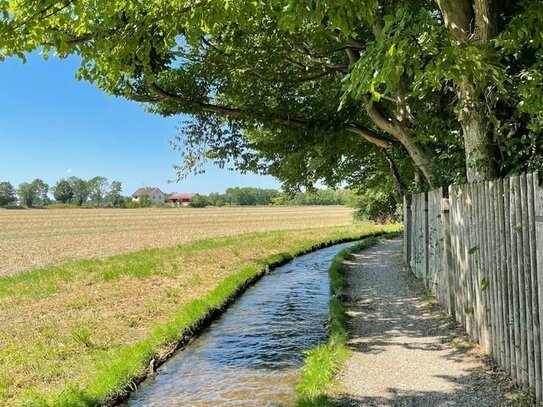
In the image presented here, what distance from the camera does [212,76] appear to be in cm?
1333

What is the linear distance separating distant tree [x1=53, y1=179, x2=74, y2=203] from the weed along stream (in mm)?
174005

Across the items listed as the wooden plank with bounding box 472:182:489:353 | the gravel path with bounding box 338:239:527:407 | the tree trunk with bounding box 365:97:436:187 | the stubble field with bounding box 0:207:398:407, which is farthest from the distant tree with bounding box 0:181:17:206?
the wooden plank with bounding box 472:182:489:353

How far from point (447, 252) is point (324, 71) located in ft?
23.6

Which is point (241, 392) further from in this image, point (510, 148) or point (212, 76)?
point (212, 76)

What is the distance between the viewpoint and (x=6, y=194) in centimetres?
14138

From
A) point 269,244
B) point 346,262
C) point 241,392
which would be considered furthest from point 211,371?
point 269,244

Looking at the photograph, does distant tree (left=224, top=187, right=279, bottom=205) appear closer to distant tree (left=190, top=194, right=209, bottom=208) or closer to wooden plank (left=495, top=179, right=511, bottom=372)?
distant tree (left=190, top=194, right=209, bottom=208)

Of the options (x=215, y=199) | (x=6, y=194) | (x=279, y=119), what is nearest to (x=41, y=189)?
(x=6, y=194)

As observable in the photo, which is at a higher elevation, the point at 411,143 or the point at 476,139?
the point at 411,143

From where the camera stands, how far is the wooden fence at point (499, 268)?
4.54 meters

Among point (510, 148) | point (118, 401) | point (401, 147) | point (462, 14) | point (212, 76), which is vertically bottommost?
point (118, 401)

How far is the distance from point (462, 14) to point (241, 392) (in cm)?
637

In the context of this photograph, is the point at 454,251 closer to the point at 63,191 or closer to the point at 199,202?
the point at 199,202

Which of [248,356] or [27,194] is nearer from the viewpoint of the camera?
[248,356]
